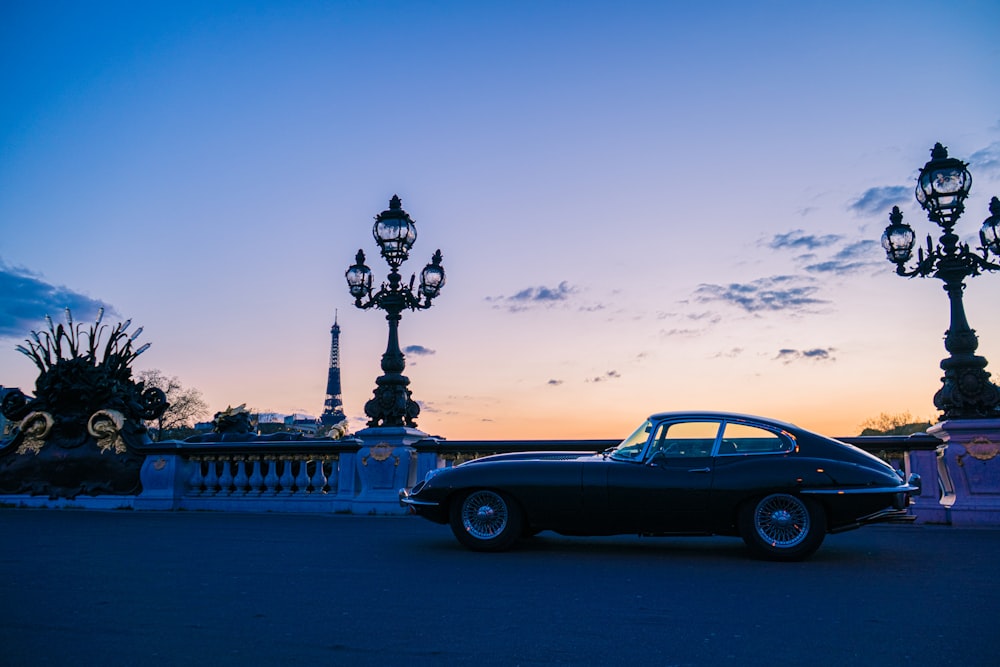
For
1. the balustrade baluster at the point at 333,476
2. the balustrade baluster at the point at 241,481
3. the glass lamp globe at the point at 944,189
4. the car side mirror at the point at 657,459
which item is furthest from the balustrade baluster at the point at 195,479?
the glass lamp globe at the point at 944,189

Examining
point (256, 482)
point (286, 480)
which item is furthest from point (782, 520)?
point (256, 482)

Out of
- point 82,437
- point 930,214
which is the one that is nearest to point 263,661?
point 930,214

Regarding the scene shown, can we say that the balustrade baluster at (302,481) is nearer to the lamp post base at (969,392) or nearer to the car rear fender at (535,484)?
the car rear fender at (535,484)

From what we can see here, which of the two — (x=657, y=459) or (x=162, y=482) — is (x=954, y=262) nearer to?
(x=657, y=459)

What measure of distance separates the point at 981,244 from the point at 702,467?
7928 millimetres

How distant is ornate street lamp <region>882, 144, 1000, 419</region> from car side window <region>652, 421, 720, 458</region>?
647 centimetres

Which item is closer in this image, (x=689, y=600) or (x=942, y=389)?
(x=689, y=600)

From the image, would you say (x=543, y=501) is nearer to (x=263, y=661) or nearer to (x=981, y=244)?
(x=263, y=661)

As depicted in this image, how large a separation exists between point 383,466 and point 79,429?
6855 mm

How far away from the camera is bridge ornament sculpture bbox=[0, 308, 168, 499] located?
15.7 metres

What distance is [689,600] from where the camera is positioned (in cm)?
521

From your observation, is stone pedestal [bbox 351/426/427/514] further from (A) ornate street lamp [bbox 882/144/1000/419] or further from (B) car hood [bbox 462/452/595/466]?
(A) ornate street lamp [bbox 882/144/1000/419]

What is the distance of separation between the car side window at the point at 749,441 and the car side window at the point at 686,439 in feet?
0.40

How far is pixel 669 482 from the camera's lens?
7.54m
